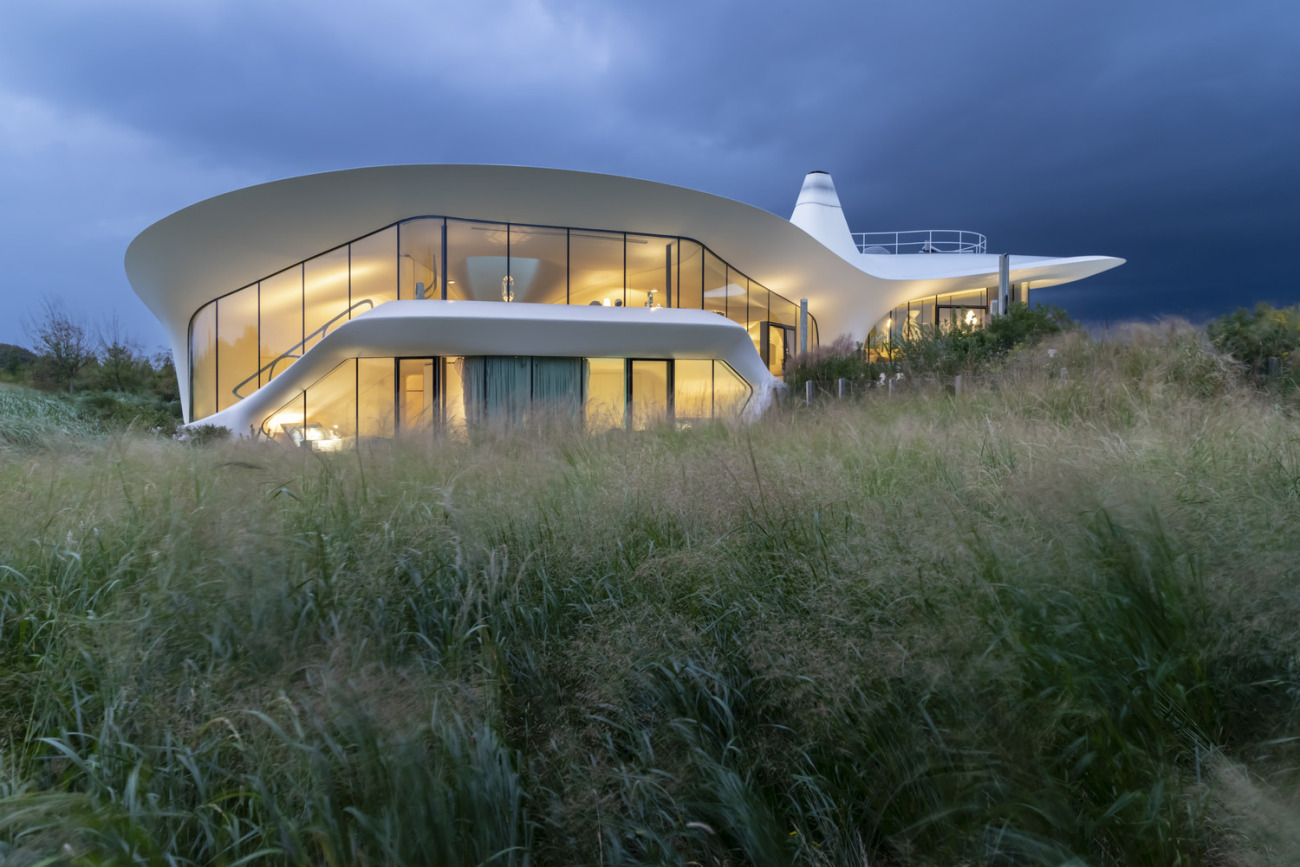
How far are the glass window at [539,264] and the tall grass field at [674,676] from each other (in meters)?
14.3

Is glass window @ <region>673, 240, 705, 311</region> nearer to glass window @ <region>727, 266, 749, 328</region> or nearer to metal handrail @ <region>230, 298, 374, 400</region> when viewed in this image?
glass window @ <region>727, 266, 749, 328</region>

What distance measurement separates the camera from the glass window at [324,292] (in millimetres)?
16391

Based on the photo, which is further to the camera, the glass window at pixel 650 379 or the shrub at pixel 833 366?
the glass window at pixel 650 379

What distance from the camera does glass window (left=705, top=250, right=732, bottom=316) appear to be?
19.4 m

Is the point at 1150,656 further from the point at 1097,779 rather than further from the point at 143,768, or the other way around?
the point at 143,768

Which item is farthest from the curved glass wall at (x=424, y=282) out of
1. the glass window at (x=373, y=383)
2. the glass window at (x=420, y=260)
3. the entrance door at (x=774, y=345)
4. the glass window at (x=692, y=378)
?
the entrance door at (x=774, y=345)

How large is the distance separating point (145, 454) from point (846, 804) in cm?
410

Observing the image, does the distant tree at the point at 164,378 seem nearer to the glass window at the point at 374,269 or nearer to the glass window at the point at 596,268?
the glass window at the point at 374,269

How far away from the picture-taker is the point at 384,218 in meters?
15.5

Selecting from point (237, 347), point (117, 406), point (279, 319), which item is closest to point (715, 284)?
point (279, 319)

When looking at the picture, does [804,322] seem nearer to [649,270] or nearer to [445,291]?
[649,270]

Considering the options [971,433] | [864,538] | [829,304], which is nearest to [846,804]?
[864,538]

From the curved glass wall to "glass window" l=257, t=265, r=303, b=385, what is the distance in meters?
Result: 0.03

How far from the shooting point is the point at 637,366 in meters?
17.7
